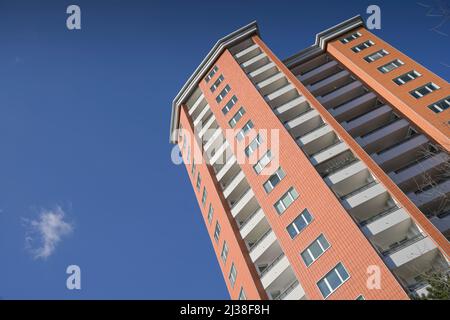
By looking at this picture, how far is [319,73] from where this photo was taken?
44844 mm

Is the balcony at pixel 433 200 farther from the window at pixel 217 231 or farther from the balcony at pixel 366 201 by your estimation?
the window at pixel 217 231

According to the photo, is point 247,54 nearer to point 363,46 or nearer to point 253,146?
point 363,46

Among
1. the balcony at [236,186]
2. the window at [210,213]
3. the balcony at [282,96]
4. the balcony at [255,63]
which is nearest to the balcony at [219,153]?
the balcony at [236,186]

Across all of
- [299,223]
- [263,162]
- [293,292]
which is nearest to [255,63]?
[263,162]

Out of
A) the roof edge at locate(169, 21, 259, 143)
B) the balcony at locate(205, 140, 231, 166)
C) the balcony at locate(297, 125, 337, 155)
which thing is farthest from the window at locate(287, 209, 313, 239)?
the roof edge at locate(169, 21, 259, 143)

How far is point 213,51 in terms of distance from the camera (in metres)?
49.8

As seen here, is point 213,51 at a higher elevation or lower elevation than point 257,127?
higher

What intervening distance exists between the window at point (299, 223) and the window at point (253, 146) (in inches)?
348

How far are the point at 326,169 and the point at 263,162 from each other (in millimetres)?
5127
